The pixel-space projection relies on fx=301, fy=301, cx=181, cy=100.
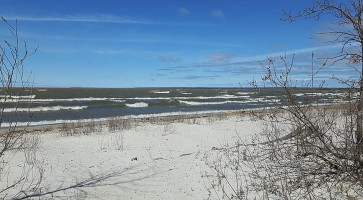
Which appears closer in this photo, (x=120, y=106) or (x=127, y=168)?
(x=127, y=168)

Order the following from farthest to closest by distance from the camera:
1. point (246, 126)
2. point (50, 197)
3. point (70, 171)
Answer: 1. point (246, 126)
2. point (70, 171)
3. point (50, 197)

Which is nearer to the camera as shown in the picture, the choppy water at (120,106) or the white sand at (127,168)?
the choppy water at (120,106)

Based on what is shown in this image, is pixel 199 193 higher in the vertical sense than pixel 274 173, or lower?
lower

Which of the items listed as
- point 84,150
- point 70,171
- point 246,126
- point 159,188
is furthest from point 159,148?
point 246,126

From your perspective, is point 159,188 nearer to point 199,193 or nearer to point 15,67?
point 199,193

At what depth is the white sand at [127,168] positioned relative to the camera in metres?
5.36

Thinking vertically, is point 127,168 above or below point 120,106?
below

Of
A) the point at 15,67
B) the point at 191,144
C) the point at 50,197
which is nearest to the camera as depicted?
the point at 15,67

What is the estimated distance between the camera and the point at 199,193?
5070 mm

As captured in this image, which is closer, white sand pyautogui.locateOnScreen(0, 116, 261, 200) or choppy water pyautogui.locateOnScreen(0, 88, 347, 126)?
choppy water pyautogui.locateOnScreen(0, 88, 347, 126)

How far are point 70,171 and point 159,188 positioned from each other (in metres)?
2.46

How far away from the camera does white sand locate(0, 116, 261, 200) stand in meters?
5.36

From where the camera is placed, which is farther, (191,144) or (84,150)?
(191,144)

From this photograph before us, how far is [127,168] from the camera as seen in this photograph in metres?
7.18
